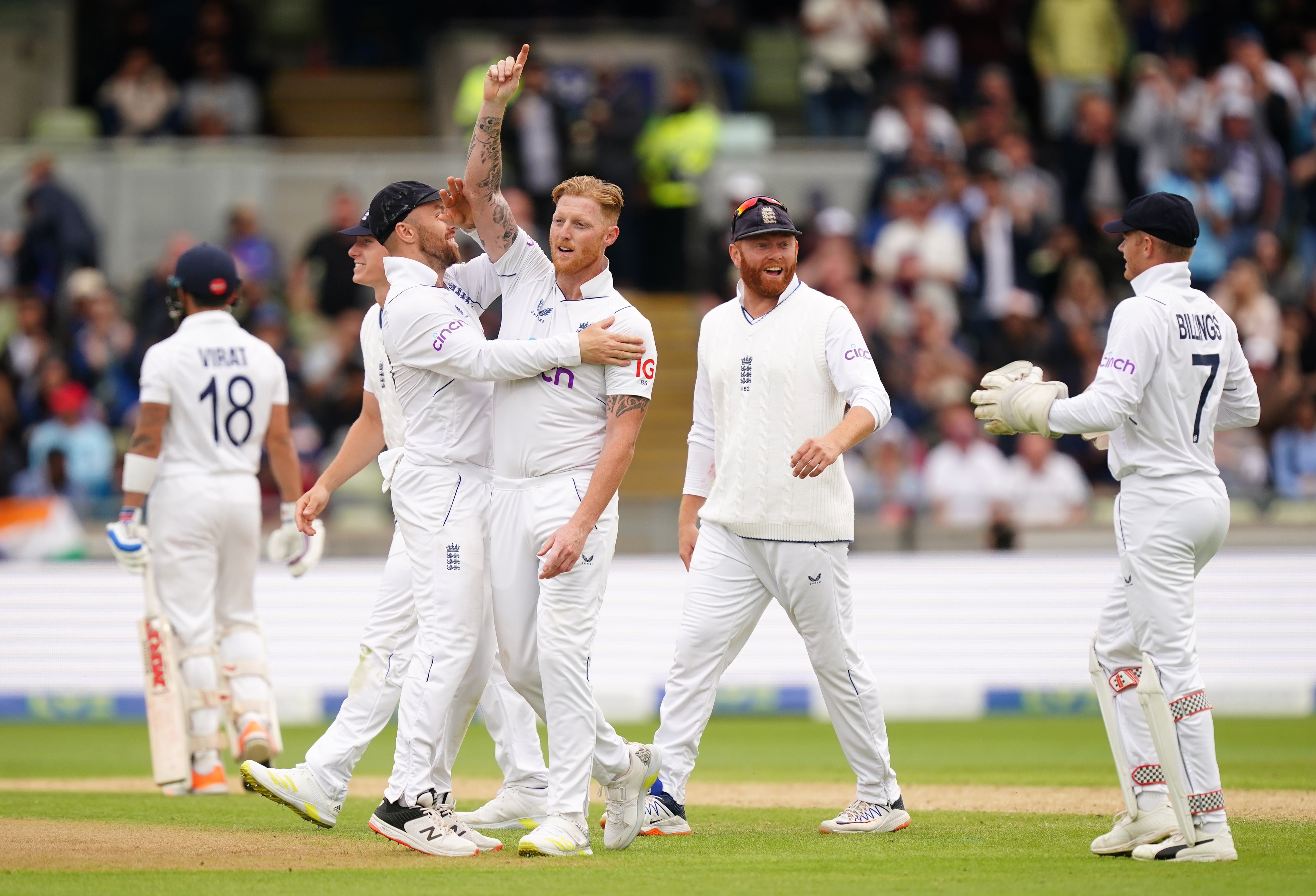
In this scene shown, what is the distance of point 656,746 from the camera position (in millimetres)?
7637

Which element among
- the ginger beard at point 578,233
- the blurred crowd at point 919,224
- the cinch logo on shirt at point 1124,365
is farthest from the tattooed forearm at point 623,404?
the blurred crowd at point 919,224

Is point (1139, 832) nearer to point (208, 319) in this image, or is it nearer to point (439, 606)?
point (439, 606)

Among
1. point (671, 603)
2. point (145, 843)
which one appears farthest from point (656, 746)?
point (671, 603)

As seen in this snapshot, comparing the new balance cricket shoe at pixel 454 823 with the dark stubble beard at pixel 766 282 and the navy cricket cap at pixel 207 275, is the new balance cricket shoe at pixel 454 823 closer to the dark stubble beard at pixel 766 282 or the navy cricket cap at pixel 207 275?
the dark stubble beard at pixel 766 282

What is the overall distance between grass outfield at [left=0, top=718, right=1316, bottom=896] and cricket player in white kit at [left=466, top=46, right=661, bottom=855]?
0.35 m

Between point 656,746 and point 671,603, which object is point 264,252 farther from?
point 656,746

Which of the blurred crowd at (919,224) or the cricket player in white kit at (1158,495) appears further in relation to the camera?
the blurred crowd at (919,224)

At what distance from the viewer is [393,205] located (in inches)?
298

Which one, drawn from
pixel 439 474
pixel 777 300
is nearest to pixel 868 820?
pixel 777 300

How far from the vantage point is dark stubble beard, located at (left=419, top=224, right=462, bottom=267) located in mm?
7598

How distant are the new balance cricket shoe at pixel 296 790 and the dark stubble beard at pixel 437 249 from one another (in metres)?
2.38

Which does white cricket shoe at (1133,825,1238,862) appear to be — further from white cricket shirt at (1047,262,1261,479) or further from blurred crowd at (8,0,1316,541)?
blurred crowd at (8,0,1316,541)

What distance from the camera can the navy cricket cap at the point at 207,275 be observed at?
9828 mm

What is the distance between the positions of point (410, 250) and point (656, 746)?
249 cm
